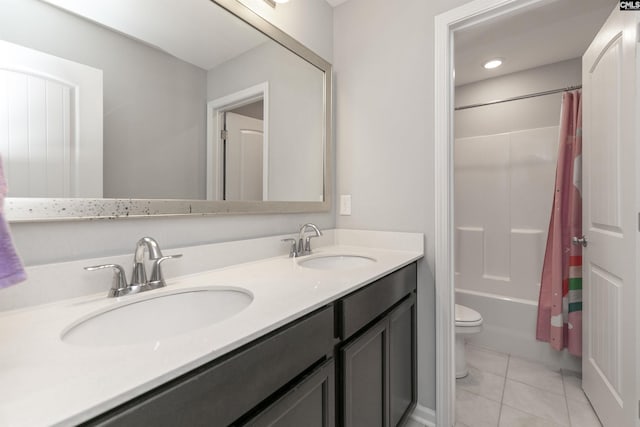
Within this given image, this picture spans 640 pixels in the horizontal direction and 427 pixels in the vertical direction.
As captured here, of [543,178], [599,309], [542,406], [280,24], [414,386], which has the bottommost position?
[542,406]

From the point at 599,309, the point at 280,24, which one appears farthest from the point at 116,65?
the point at 599,309

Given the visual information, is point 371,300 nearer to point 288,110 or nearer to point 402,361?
point 402,361

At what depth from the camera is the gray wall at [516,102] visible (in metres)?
2.23

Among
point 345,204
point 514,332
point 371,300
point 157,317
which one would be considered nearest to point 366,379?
point 371,300

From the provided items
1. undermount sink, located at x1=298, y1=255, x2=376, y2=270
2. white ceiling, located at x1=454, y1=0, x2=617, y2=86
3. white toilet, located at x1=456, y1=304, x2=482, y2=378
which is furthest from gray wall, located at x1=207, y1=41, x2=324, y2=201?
white toilet, located at x1=456, y1=304, x2=482, y2=378

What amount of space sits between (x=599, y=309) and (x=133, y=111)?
88.3 inches

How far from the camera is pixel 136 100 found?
926mm

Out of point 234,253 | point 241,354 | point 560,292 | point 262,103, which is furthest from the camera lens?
point 560,292

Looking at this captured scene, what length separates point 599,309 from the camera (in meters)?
1.43

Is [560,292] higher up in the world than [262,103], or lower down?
lower down

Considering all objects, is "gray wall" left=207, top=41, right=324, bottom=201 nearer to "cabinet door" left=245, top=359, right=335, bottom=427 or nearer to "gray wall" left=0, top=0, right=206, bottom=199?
"gray wall" left=0, top=0, right=206, bottom=199

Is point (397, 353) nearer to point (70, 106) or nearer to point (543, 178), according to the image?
point (70, 106)

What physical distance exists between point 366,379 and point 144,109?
3.92 feet

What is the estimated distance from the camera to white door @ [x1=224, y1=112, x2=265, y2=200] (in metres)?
1.20
